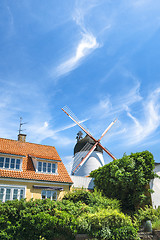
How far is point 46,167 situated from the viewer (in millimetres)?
23281

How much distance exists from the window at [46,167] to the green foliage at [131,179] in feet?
18.3

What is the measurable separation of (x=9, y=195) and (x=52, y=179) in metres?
4.35

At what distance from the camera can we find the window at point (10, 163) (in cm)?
2116

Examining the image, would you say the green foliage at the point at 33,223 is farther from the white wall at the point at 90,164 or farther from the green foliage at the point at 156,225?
the white wall at the point at 90,164

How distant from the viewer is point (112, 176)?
73.2 feet

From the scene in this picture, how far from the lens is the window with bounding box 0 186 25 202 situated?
19.6 metres

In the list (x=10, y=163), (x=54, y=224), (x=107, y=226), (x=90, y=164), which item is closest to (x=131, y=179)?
(x=107, y=226)

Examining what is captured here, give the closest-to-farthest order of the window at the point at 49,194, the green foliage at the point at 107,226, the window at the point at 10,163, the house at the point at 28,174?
the green foliage at the point at 107,226 < the house at the point at 28,174 < the window at the point at 10,163 < the window at the point at 49,194

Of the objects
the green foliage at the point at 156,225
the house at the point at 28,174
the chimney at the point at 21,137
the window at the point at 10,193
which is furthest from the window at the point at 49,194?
the green foliage at the point at 156,225

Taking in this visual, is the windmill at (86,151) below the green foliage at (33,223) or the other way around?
the other way around

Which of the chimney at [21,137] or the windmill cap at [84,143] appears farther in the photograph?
the windmill cap at [84,143]

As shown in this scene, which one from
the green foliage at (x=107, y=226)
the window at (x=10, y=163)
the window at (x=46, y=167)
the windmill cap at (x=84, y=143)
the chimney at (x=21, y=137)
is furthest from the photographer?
the windmill cap at (x=84, y=143)

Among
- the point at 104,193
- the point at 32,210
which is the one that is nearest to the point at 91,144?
the point at 104,193

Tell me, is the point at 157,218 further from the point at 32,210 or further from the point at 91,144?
the point at 91,144
